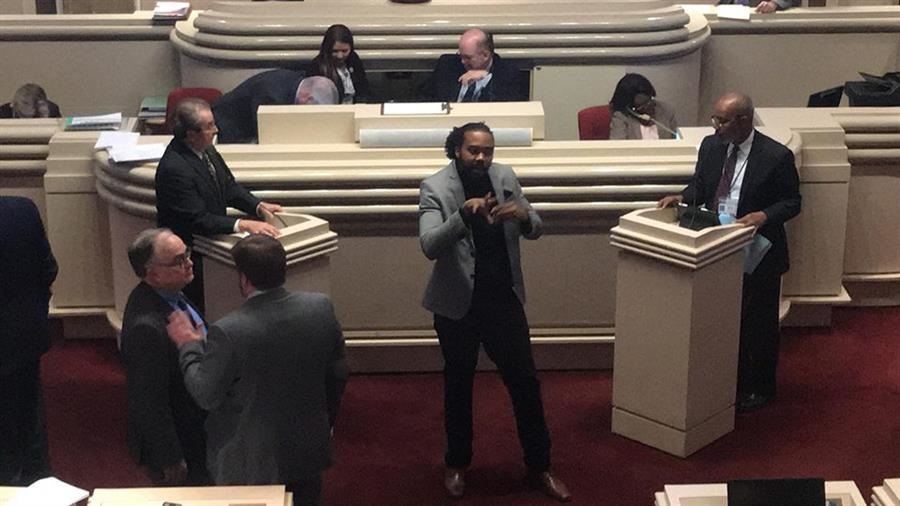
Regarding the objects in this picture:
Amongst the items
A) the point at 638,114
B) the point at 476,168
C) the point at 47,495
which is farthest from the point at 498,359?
the point at 638,114

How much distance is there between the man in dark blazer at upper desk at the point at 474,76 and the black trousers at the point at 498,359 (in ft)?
7.47

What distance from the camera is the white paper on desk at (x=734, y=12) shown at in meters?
8.13

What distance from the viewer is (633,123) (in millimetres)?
6504

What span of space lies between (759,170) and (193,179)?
2062mm

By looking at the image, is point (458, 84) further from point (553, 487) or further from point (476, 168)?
point (553, 487)

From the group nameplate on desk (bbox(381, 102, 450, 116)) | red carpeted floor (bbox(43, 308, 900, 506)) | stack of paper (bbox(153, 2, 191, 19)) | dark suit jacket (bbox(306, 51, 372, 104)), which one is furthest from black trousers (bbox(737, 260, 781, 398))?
stack of paper (bbox(153, 2, 191, 19))

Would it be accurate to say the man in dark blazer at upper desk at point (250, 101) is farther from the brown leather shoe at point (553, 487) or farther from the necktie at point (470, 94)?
the brown leather shoe at point (553, 487)

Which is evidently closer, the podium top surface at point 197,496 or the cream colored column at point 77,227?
the podium top surface at point 197,496

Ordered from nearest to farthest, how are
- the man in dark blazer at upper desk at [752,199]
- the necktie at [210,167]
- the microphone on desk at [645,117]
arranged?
1. the necktie at [210,167]
2. the man in dark blazer at upper desk at [752,199]
3. the microphone on desk at [645,117]

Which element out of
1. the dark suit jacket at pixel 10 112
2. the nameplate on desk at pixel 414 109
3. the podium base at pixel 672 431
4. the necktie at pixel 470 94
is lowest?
the podium base at pixel 672 431

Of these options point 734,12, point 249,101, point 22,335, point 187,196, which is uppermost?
point 734,12

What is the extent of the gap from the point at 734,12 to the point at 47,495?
5.66 metres

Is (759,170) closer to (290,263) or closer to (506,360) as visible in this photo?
(506,360)

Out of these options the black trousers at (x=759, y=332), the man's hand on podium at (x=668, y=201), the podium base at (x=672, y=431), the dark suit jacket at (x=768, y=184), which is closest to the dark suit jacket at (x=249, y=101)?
the man's hand on podium at (x=668, y=201)
